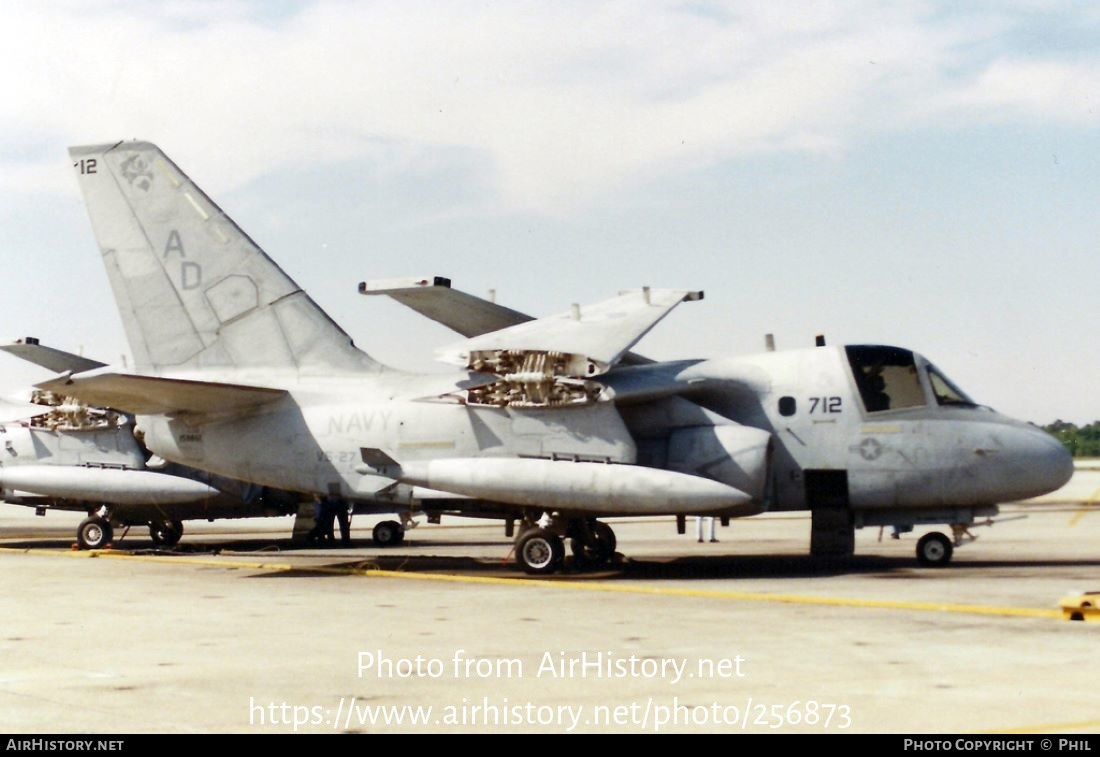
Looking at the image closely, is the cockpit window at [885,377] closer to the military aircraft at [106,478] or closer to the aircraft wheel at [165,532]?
the military aircraft at [106,478]

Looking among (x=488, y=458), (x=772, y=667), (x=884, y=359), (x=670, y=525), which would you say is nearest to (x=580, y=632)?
(x=772, y=667)

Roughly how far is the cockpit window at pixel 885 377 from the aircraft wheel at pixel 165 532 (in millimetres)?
15339

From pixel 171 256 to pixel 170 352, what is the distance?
5.09ft

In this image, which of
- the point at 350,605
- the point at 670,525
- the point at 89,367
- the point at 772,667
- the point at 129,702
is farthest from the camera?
the point at 670,525

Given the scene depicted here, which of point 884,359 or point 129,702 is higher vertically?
point 884,359

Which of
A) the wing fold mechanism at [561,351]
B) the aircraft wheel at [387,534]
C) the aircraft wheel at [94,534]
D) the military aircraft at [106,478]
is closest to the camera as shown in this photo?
the wing fold mechanism at [561,351]

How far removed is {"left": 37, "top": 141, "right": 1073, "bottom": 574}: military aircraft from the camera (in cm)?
1722

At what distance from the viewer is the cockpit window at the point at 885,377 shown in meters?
17.5

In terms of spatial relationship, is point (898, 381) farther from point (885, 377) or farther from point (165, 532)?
point (165, 532)

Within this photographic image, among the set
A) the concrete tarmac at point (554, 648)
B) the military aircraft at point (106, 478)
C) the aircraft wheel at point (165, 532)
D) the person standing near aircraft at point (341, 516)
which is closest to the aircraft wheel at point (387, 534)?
the person standing near aircraft at point (341, 516)

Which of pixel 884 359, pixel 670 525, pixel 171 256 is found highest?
pixel 171 256

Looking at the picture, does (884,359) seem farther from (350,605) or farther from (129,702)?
(129,702)

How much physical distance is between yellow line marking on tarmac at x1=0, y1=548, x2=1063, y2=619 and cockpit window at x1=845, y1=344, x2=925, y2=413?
3.94 metres

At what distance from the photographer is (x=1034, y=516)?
37.6 metres
